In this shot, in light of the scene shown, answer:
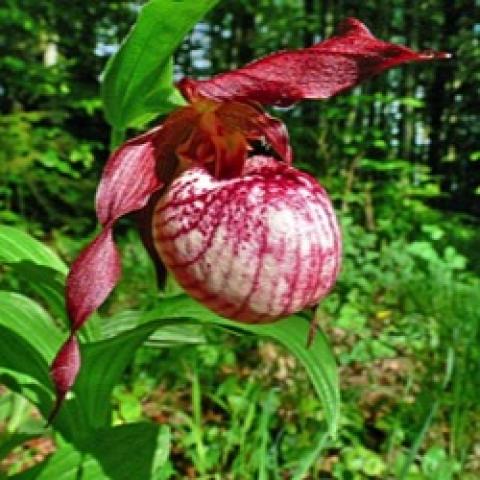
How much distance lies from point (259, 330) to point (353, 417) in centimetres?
104

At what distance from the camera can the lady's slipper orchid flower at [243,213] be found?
2.64ft

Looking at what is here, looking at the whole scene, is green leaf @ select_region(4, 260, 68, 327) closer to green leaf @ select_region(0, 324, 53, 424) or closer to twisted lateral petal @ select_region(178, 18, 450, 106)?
green leaf @ select_region(0, 324, 53, 424)

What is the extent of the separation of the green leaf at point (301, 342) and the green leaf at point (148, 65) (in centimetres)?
24

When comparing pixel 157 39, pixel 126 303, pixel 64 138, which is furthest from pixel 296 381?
pixel 64 138

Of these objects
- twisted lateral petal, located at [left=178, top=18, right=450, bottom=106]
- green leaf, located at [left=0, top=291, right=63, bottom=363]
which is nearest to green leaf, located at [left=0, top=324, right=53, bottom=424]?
green leaf, located at [left=0, top=291, right=63, bottom=363]

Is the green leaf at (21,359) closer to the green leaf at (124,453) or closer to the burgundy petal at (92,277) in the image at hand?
the green leaf at (124,453)

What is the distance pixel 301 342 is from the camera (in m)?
0.97

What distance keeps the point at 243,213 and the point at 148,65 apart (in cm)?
20

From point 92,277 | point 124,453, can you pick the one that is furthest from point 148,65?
point 124,453

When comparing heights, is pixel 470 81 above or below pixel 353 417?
below

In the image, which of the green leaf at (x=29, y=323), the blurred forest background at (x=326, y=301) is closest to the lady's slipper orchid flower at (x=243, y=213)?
the green leaf at (x=29, y=323)

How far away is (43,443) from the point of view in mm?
2062

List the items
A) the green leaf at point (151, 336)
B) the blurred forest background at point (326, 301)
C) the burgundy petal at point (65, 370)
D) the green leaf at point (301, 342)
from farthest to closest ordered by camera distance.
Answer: the blurred forest background at point (326, 301) < the green leaf at point (151, 336) < the green leaf at point (301, 342) < the burgundy petal at point (65, 370)

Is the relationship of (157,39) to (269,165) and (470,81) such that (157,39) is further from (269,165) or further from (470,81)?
(470,81)
